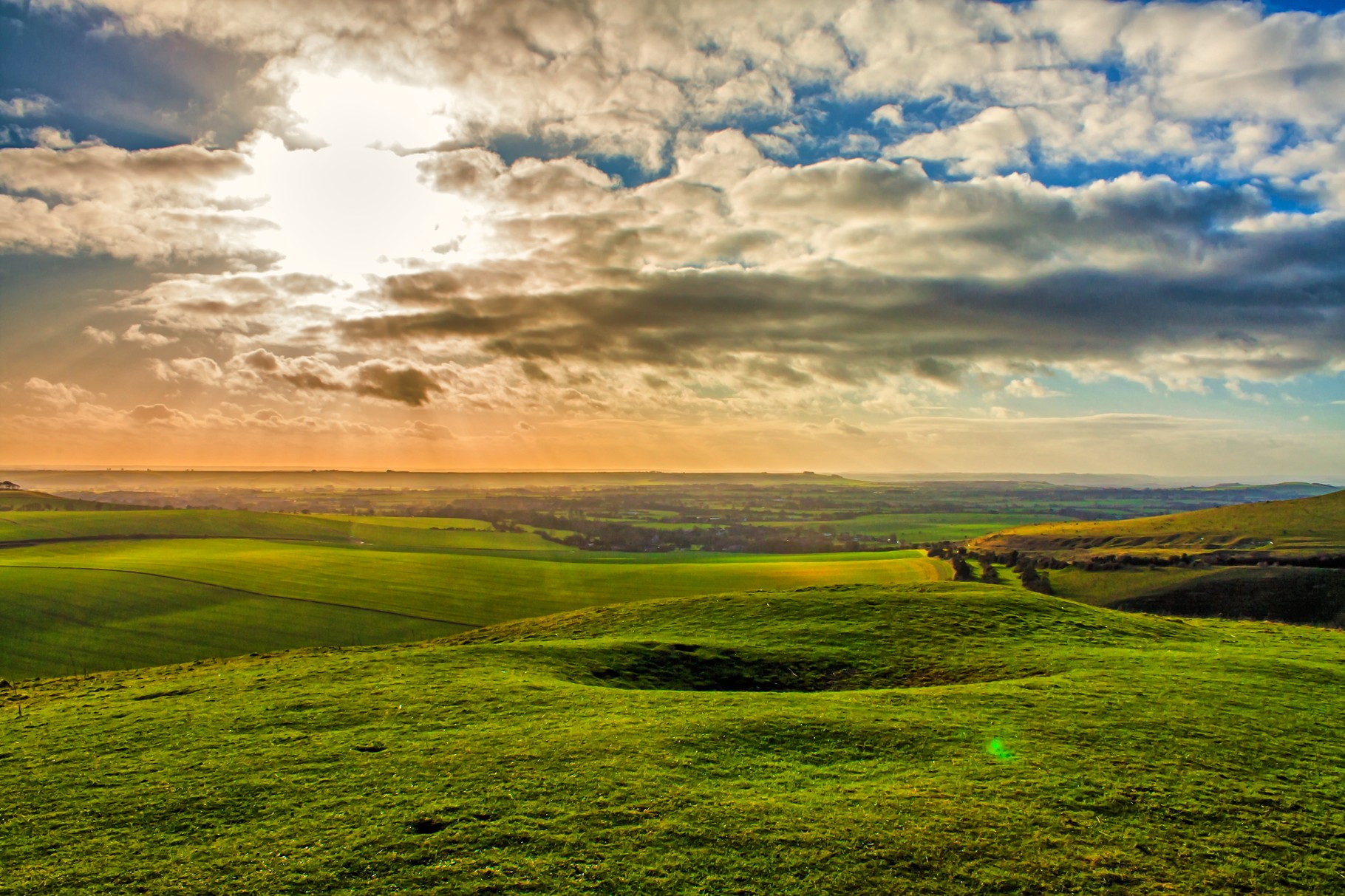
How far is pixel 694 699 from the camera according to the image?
24.1m

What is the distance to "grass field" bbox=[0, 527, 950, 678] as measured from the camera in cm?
6362

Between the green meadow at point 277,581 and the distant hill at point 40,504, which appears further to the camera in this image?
the distant hill at point 40,504

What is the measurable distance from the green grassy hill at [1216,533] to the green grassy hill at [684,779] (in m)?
93.7

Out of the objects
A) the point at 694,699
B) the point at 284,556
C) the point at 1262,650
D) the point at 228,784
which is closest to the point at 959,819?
the point at 694,699

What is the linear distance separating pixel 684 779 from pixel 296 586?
8808 cm

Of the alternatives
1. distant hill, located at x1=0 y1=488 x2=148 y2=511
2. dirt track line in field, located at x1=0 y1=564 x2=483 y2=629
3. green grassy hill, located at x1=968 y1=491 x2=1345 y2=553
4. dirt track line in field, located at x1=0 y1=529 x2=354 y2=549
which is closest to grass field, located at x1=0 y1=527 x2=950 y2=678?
dirt track line in field, located at x1=0 y1=564 x2=483 y2=629

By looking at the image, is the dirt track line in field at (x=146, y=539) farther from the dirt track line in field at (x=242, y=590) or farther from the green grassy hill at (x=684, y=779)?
the green grassy hill at (x=684, y=779)

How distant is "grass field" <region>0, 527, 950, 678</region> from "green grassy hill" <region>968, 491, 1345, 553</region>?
26343 mm

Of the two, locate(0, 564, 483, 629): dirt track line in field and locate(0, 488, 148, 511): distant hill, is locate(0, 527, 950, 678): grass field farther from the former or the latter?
locate(0, 488, 148, 511): distant hill

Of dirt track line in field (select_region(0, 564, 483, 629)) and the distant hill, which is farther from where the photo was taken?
the distant hill

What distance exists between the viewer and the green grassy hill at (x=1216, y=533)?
103688 millimetres

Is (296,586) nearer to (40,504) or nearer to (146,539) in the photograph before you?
(146,539)

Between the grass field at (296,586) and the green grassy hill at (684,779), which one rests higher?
the green grassy hill at (684,779)

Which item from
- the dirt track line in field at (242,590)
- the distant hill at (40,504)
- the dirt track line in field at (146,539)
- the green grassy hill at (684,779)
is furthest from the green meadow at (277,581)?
the green grassy hill at (684,779)
